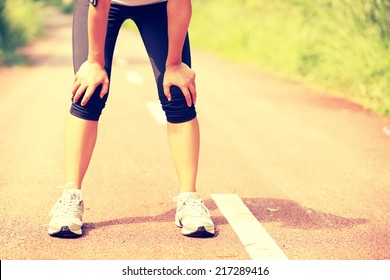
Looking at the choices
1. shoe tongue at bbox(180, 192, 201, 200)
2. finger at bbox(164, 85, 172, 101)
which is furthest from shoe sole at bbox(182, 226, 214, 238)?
finger at bbox(164, 85, 172, 101)

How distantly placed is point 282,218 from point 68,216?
3.75 feet

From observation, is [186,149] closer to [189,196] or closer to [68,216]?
[189,196]

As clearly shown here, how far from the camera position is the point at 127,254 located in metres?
3.16

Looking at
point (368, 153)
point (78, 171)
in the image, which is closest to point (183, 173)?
point (78, 171)

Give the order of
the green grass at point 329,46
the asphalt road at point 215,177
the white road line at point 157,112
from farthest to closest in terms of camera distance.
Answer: the green grass at point 329,46 → the white road line at point 157,112 → the asphalt road at point 215,177

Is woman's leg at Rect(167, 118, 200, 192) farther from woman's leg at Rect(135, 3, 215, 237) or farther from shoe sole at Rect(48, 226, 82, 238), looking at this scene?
shoe sole at Rect(48, 226, 82, 238)

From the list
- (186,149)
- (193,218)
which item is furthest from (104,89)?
(193,218)

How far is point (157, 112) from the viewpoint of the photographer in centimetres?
783

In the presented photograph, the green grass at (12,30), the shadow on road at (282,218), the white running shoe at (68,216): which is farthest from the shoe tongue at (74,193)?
the green grass at (12,30)

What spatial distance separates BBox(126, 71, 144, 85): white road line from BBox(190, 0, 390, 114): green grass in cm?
255

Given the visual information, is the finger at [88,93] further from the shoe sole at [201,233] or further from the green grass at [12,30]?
the green grass at [12,30]

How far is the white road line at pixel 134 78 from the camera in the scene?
11117 millimetres

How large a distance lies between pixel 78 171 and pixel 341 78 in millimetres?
7499

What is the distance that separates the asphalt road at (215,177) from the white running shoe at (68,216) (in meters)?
0.05
